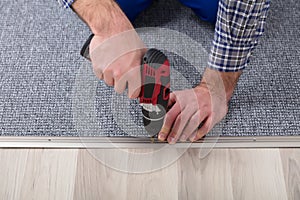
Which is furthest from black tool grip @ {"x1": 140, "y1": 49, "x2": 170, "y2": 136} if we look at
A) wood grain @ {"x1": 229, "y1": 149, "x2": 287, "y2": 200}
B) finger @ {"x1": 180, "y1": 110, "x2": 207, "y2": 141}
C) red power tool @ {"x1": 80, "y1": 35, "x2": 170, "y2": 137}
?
wood grain @ {"x1": 229, "y1": 149, "x2": 287, "y2": 200}

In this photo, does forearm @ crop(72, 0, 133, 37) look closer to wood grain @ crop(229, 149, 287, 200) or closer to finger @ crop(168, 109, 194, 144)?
finger @ crop(168, 109, 194, 144)

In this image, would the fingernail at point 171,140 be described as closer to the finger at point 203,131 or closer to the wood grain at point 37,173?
the finger at point 203,131

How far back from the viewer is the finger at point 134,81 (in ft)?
1.90

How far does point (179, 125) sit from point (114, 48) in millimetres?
274

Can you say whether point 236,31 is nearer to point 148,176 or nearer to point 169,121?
point 169,121

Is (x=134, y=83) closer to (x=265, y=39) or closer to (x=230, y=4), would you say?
(x=230, y=4)

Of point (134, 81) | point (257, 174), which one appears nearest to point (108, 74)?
point (134, 81)

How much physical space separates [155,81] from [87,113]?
0.30 metres

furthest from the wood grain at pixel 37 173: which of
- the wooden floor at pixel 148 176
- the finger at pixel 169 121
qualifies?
the finger at pixel 169 121

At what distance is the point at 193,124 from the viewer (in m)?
0.80

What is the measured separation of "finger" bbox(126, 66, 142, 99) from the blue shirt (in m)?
0.22

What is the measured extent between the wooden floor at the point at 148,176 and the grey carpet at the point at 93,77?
6 centimetres

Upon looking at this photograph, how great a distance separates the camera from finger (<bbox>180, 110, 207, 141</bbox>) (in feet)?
2.61

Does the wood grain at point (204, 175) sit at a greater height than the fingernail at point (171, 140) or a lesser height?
lesser
